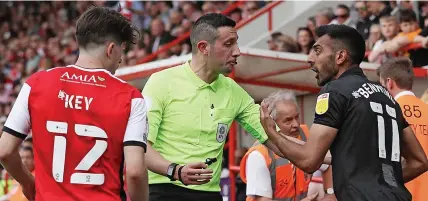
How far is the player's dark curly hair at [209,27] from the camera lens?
6090 mm

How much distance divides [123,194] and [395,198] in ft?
5.02

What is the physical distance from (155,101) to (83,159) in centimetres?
140

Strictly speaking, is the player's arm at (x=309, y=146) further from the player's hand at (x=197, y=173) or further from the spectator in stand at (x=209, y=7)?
the spectator in stand at (x=209, y=7)

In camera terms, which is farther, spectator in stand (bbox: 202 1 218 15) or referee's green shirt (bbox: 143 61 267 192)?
spectator in stand (bbox: 202 1 218 15)

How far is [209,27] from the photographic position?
6109 millimetres

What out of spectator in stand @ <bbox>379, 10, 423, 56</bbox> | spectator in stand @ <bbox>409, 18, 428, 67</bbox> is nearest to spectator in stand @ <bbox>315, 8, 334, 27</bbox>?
spectator in stand @ <bbox>379, 10, 423, 56</bbox>

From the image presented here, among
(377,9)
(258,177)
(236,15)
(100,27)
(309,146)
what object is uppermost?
(236,15)

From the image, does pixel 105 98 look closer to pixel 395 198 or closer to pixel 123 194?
pixel 123 194

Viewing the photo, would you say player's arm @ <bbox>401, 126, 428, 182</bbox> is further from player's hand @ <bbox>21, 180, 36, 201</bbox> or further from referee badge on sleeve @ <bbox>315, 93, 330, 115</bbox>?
player's hand @ <bbox>21, 180, 36, 201</bbox>

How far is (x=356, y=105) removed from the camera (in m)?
5.14

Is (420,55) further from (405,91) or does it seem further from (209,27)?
(209,27)

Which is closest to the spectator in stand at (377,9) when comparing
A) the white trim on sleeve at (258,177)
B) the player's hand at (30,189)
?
the white trim on sleeve at (258,177)

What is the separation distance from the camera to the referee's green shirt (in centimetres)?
584

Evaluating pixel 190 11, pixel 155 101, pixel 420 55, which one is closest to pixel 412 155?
pixel 155 101
